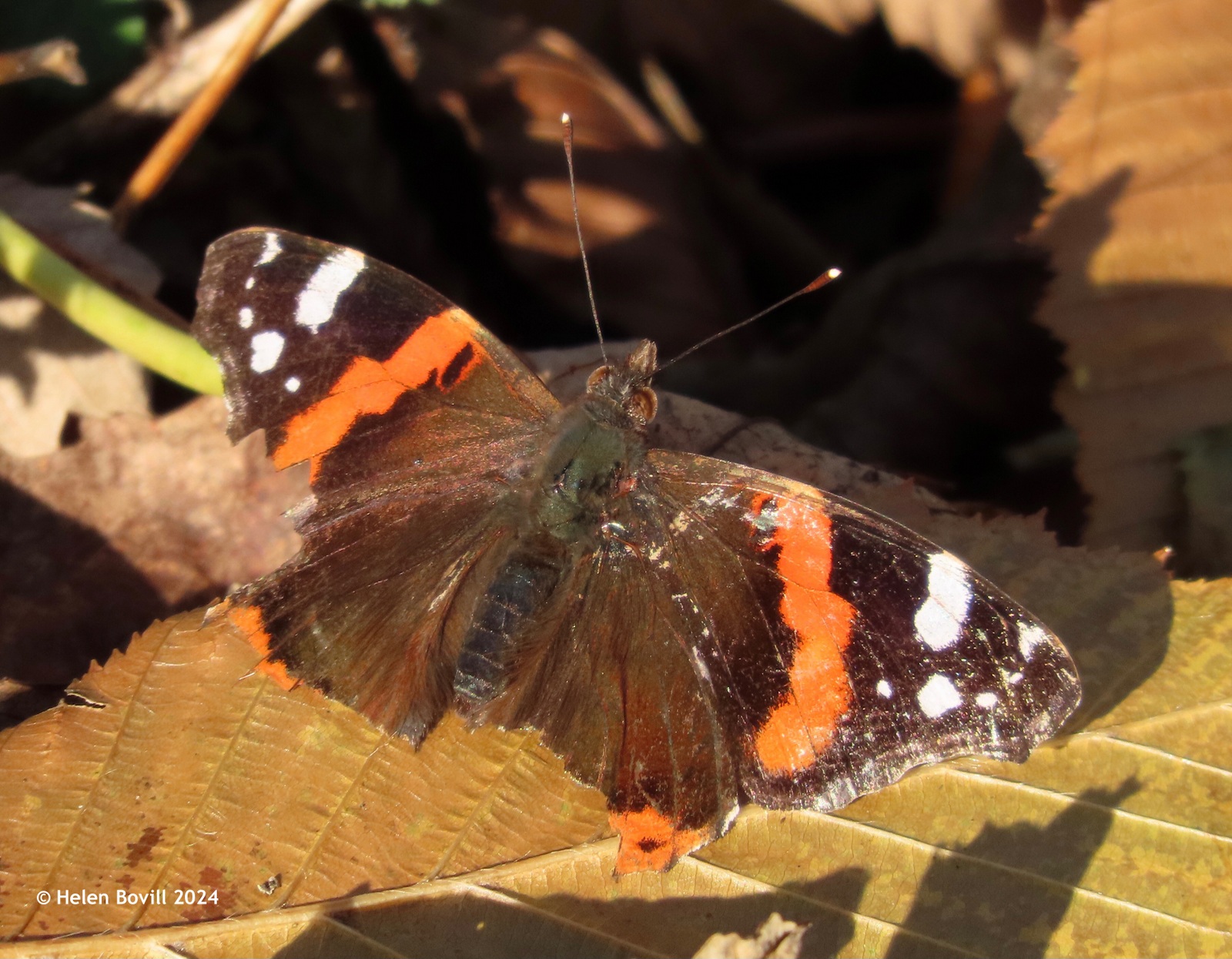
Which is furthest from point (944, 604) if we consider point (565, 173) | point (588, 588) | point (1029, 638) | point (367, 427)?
point (565, 173)

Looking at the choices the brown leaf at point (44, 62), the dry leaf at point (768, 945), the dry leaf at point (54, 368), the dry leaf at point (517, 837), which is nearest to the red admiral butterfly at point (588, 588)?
the dry leaf at point (517, 837)

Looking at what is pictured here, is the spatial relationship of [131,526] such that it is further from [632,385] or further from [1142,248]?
[1142,248]

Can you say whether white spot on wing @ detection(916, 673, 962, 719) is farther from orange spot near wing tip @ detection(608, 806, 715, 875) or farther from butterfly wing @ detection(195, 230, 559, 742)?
butterfly wing @ detection(195, 230, 559, 742)

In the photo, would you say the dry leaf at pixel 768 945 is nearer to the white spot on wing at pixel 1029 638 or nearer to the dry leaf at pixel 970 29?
the white spot on wing at pixel 1029 638

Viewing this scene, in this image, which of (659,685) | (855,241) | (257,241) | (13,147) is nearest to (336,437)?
(257,241)

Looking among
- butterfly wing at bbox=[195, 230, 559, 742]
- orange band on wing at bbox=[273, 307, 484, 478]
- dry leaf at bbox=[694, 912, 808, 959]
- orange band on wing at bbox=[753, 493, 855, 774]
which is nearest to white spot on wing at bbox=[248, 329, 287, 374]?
butterfly wing at bbox=[195, 230, 559, 742]

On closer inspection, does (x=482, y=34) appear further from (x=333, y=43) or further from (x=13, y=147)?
(x=13, y=147)
